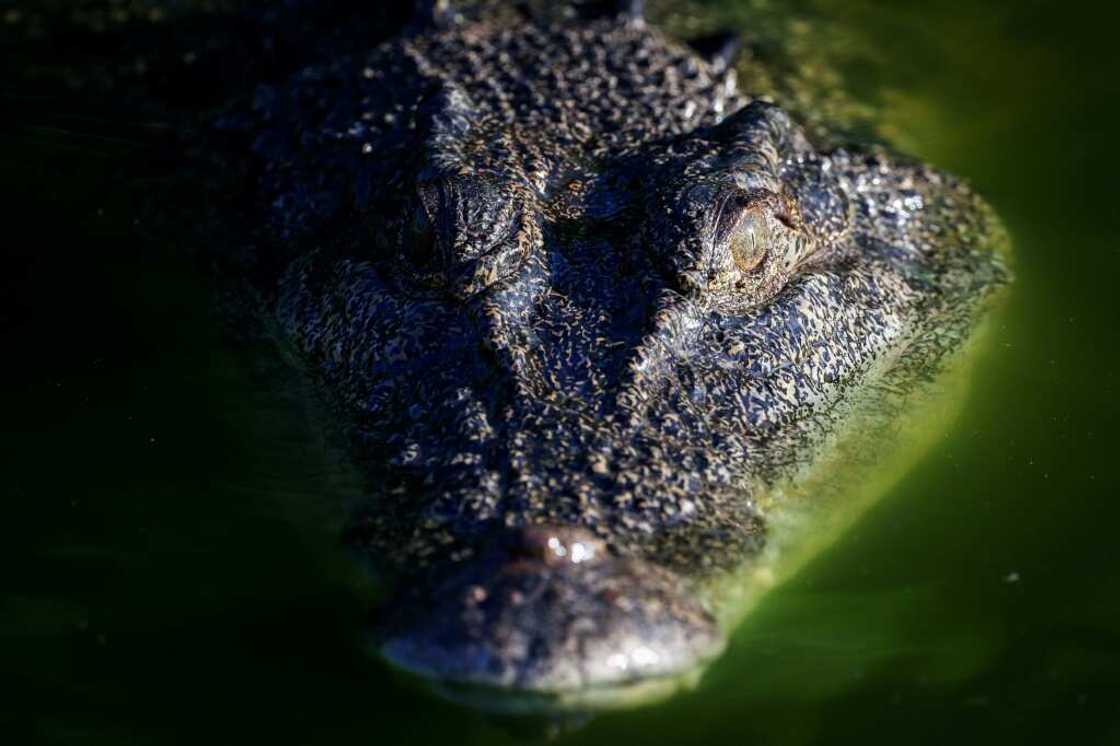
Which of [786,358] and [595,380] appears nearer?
[595,380]

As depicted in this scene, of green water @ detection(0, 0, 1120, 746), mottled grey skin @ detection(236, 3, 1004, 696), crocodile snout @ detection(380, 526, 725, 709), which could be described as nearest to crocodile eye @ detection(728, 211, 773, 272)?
mottled grey skin @ detection(236, 3, 1004, 696)

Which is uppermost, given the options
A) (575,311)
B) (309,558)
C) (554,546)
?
(554,546)

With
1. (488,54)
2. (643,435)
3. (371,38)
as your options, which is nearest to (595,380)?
(643,435)

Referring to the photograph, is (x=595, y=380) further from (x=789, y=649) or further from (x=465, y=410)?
(x=789, y=649)

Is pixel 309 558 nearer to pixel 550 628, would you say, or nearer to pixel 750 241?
pixel 550 628

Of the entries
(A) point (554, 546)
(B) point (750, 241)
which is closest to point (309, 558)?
(A) point (554, 546)

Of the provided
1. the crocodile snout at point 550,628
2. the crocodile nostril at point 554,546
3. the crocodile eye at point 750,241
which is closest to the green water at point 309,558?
the crocodile snout at point 550,628
